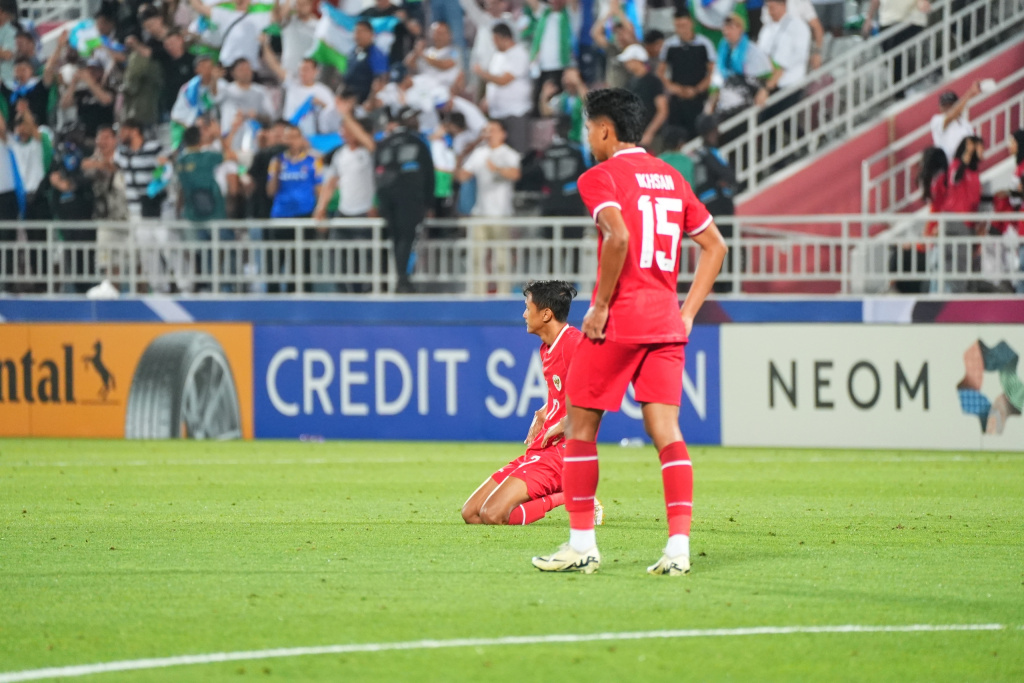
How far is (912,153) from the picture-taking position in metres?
17.9

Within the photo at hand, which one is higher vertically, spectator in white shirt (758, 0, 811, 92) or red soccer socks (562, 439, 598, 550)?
spectator in white shirt (758, 0, 811, 92)

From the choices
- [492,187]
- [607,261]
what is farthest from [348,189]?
[607,261]

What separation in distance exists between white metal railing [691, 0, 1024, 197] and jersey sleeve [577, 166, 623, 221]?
11308 millimetres

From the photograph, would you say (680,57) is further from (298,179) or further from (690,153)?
(298,179)

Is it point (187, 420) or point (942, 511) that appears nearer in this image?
point (942, 511)

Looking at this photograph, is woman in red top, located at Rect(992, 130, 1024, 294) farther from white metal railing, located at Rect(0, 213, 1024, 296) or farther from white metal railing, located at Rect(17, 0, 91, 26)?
white metal railing, located at Rect(17, 0, 91, 26)

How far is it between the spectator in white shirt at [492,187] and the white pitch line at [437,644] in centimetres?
1180

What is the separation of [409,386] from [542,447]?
8472 millimetres

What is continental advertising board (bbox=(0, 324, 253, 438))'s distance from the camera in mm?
18141

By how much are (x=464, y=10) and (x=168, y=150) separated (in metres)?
4.44

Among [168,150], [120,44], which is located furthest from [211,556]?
[120,44]

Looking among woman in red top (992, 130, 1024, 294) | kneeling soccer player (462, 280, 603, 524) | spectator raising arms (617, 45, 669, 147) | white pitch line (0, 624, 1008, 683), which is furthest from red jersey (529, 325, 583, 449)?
spectator raising arms (617, 45, 669, 147)

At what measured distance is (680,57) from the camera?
59.3 ft

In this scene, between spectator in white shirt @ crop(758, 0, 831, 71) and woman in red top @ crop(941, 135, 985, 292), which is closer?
woman in red top @ crop(941, 135, 985, 292)
